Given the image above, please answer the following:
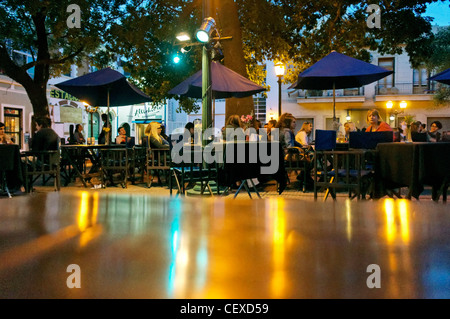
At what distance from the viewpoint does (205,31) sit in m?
5.81

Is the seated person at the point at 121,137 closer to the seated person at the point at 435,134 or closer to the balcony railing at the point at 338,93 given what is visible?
the seated person at the point at 435,134

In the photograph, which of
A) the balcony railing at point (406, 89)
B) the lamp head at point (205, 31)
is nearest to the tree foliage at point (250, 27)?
the lamp head at point (205, 31)

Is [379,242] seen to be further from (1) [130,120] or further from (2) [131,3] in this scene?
(1) [130,120]

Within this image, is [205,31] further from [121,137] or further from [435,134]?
[435,134]

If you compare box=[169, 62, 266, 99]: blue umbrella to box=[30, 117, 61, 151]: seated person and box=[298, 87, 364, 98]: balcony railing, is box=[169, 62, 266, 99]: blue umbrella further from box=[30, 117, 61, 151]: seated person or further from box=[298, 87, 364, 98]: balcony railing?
box=[298, 87, 364, 98]: balcony railing

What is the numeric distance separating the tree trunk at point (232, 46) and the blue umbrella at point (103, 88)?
2.28 m

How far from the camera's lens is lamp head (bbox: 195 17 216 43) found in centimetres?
580

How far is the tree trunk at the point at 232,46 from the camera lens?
338 inches

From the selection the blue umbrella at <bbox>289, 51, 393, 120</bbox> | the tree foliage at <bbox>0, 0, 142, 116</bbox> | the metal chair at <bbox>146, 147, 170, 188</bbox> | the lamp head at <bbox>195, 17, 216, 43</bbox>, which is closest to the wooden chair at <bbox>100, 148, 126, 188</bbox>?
the metal chair at <bbox>146, 147, 170, 188</bbox>

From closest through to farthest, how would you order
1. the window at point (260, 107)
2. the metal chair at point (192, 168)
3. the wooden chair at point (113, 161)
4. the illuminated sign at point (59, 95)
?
the metal chair at point (192, 168)
the wooden chair at point (113, 161)
the illuminated sign at point (59, 95)
the window at point (260, 107)

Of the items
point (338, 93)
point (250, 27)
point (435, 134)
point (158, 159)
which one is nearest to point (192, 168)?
point (158, 159)

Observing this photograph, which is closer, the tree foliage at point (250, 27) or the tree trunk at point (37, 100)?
the tree foliage at point (250, 27)

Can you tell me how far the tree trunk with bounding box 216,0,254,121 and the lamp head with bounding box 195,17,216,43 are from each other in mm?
2694
